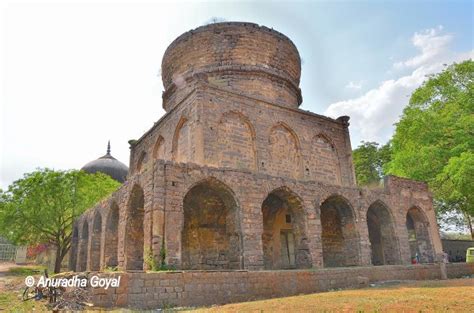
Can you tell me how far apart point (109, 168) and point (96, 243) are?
1602cm

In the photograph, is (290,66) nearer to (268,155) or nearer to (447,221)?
(268,155)

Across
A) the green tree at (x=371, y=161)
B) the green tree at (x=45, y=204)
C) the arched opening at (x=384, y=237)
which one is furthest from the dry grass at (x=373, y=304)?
the green tree at (x=371, y=161)

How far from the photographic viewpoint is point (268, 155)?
15617 mm

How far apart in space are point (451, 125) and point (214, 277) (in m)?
15.9

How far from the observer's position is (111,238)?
48.4ft

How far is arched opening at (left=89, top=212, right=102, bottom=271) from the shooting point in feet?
52.1

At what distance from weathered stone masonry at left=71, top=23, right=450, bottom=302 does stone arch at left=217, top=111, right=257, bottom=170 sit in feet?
0.16

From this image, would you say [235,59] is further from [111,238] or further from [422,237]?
[422,237]

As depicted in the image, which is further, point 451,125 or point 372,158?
point 372,158

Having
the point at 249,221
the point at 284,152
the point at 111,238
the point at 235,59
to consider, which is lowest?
the point at 111,238

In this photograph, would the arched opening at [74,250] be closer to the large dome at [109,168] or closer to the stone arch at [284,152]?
the large dome at [109,168]

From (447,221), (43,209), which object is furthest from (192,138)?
(447,221)

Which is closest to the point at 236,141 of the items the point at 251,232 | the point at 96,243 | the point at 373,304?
the point at 251,232

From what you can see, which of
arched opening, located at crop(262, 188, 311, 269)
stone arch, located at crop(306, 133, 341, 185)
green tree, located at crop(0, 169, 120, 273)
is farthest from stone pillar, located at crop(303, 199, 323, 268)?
green tree, located at crop(0, 169, 120, 273)
